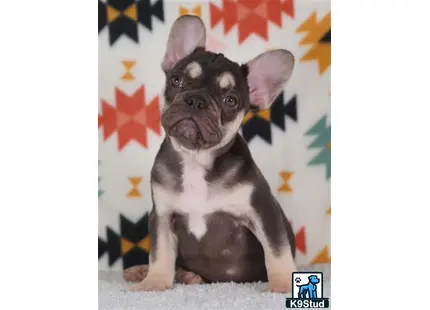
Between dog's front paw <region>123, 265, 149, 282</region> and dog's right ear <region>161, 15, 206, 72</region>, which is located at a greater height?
dog's right ear <region>161, 15, 206, 72</region>

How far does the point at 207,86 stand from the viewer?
71.0 inches

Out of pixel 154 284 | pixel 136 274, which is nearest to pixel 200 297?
pixel 154 284

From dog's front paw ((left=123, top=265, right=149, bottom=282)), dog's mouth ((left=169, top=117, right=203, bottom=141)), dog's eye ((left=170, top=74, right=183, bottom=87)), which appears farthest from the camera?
dog's front paw ((left=123, top=265, right=149, bottom=282))

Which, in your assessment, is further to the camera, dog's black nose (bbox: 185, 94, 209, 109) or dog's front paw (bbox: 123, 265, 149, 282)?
dog's front paw (bbox: 123, 265, 149, 282)

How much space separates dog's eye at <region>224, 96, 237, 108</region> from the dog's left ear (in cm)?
9

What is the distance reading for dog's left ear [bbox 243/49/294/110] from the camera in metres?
1.89

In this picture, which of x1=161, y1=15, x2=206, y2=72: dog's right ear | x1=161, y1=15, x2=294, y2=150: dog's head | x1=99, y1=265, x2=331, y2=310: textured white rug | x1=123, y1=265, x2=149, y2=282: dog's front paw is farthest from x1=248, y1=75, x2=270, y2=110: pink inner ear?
x1=123, y1=265, x2=149, y2=282: dog's front paw

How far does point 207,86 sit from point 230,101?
8 cm

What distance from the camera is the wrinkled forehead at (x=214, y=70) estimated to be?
1819 millimetres

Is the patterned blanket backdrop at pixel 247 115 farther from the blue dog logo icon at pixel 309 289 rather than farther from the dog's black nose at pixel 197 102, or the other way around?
the dog's black nose at pixel 197 102

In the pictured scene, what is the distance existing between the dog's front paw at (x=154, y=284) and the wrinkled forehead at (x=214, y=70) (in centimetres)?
61

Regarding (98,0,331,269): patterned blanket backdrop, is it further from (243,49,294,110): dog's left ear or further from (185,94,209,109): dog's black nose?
(185,94,209,109): dog's black nose

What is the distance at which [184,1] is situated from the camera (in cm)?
195

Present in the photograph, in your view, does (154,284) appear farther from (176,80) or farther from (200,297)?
(176,80)
